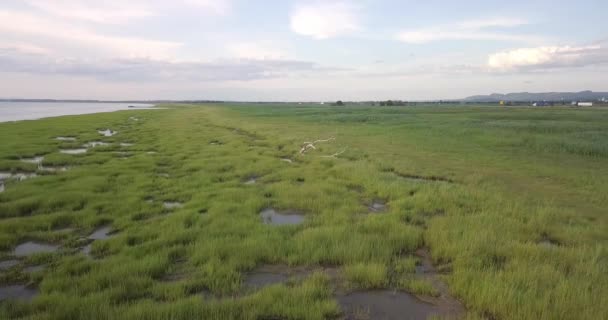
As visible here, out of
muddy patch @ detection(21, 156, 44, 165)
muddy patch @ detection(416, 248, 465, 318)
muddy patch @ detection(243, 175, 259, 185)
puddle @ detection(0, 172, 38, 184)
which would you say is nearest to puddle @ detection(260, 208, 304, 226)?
muddy patch @ detection(416, 248, 465, 318)

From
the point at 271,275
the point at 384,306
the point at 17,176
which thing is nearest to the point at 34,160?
the point at 17,176

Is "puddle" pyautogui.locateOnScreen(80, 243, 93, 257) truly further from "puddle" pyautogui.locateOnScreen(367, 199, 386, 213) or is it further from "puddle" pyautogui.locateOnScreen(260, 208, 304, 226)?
"puddle" pyautogui.locateOnScreen(367, 199, 386, 213)

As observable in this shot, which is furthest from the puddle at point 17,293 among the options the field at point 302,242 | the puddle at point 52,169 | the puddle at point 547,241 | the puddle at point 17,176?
the puddle at point 52,169

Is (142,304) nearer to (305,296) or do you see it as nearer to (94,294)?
(94,294)

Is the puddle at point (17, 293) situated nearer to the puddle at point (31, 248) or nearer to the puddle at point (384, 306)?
the puddle at point (31, 248)

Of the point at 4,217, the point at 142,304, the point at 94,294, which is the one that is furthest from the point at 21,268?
the point at 4,217
